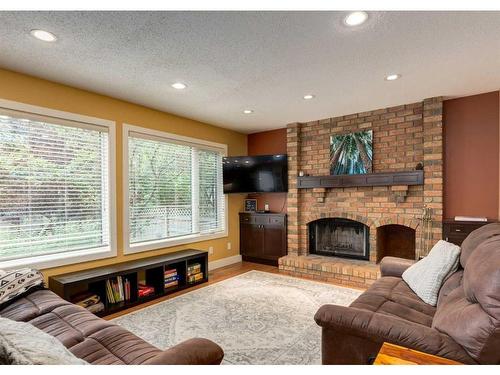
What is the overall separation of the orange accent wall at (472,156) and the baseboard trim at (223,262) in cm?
328

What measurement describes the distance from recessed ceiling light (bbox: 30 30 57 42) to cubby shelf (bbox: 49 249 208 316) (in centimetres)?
208

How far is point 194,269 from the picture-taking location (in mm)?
3953

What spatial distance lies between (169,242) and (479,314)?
3.53 metres

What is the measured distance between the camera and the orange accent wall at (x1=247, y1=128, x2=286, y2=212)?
508cm

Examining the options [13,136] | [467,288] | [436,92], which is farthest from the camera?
[436,92]

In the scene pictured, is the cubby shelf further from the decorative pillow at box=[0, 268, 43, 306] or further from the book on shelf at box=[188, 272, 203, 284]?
the decorative pillow at box=[0, 268, 43, 306]

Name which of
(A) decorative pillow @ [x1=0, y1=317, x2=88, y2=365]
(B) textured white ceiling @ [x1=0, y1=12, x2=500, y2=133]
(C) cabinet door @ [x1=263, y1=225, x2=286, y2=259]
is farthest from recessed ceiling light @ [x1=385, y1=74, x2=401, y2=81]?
(A) decorative pillow @ [x1=0, y1=317, x2=88, y2=365]

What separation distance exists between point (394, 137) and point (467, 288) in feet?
9.29

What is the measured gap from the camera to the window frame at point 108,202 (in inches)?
108

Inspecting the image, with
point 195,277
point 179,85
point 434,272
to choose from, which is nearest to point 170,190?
point 195,277

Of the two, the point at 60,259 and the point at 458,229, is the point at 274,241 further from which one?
the point at 60,259
